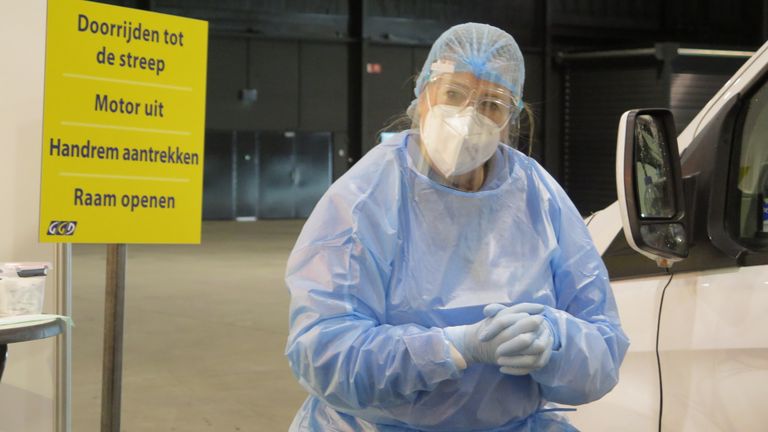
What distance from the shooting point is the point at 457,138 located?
2031 mm

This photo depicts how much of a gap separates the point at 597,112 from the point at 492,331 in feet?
71.8

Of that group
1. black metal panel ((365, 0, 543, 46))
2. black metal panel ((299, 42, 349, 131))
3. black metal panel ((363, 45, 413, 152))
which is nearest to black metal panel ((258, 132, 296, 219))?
black metal panel ((299, 42, 349, 131))

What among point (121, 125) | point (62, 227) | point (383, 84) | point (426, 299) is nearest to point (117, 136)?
point (121, 125)

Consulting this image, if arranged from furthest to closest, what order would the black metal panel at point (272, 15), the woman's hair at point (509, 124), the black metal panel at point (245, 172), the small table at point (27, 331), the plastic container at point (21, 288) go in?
the black metal panel at point (245, 172)
the black metal panel at point (272, 15)
the plastic container at point (21, 288)
the small table at point (27, 331)
the woman's hair at point (509, 124)

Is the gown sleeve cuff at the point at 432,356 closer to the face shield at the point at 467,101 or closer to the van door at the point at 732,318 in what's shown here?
the face shield at the point at 467,101

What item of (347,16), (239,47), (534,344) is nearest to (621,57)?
(347,16)

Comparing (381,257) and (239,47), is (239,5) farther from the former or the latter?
(381,257)

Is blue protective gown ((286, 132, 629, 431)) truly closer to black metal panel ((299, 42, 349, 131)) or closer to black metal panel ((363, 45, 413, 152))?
black metal panel ((299, 42, 349, 131))

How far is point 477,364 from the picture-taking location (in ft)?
6.29

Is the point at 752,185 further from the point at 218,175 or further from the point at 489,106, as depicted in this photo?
the point at 218,175

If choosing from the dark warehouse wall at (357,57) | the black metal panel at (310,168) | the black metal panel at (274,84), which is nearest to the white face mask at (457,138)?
the dark warehouse wall at (357,57)

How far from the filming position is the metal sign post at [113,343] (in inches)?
142

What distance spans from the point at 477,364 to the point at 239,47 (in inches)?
811

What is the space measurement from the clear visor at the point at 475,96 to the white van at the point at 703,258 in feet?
1.21
